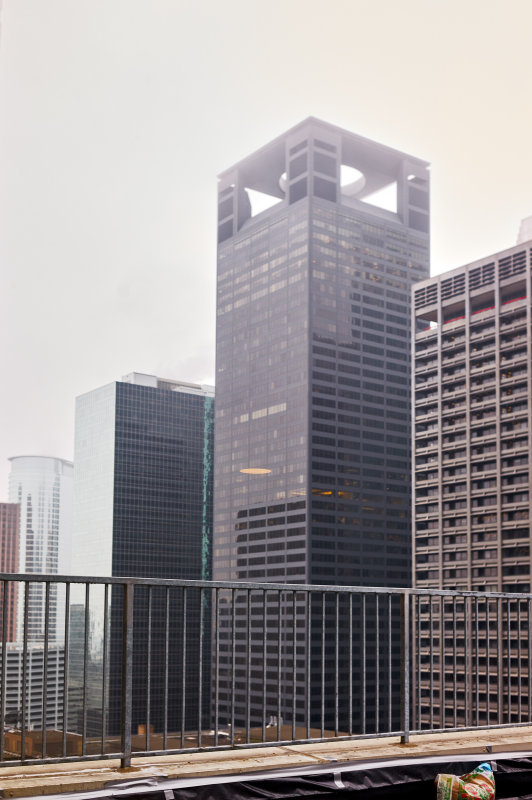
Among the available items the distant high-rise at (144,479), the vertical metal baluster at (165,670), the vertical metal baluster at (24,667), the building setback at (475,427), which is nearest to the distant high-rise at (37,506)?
the distant high-rise at (144,479)

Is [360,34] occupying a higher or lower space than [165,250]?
lower

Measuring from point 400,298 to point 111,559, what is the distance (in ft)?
137

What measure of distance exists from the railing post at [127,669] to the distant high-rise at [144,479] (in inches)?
2975

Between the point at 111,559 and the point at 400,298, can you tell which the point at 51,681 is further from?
the point at 400,298

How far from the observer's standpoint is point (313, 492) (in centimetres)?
8400

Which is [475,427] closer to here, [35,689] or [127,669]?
[35,689]

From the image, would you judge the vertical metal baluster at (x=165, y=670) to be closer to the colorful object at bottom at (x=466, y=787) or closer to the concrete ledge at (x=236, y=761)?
the concrete ledge at (x=236, y=761)

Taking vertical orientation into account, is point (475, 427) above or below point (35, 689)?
above

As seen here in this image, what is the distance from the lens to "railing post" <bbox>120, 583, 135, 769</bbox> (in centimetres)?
306

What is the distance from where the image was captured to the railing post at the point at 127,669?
3062mm

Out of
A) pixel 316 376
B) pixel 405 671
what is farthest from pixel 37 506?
pixel 405 671

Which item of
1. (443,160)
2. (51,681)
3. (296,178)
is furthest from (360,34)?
(443,160)

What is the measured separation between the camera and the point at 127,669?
10.2 feet

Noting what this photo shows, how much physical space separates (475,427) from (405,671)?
74.0 meters
